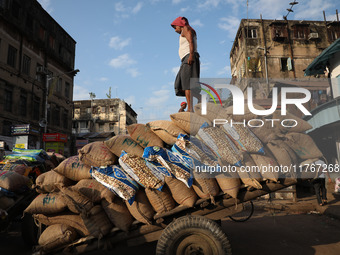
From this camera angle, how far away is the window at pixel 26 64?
20.5 m

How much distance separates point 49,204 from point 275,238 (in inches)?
151

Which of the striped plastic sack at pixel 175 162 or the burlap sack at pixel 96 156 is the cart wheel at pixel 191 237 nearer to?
the striped plastic sack at pixel 175 162

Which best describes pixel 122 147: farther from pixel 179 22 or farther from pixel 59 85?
pixel 59 85

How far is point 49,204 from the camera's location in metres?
2.85

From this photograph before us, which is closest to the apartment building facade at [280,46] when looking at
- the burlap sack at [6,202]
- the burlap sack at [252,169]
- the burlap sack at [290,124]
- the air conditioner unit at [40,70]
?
the air conditioner unit at [40,70]

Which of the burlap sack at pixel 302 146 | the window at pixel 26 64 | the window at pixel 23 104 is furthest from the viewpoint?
the window at pixel 26 64

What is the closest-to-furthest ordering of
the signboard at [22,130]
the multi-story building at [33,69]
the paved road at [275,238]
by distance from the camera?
the paved road at [275,238]
the signboard at [22,130]
the multi-story building at [33,69]

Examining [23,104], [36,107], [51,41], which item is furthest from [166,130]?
[51,41]

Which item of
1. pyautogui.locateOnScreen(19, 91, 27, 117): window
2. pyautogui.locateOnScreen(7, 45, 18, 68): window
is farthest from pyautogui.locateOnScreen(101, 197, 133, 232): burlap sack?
pyautogui.locateOnScreen(7, 45, 18, 68): window

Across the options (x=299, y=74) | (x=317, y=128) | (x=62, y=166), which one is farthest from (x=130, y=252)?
(x=299, y=74)

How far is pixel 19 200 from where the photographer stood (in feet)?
13.4

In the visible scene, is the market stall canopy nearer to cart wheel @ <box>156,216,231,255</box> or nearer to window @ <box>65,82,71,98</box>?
cart wheel @ <box>156,216,231,255</box>

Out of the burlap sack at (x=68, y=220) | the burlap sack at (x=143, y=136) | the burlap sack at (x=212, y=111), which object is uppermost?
the burlap sack at (x=212, y=111)

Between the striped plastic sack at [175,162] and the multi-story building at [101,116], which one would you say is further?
the multi-story building at [101,116]
